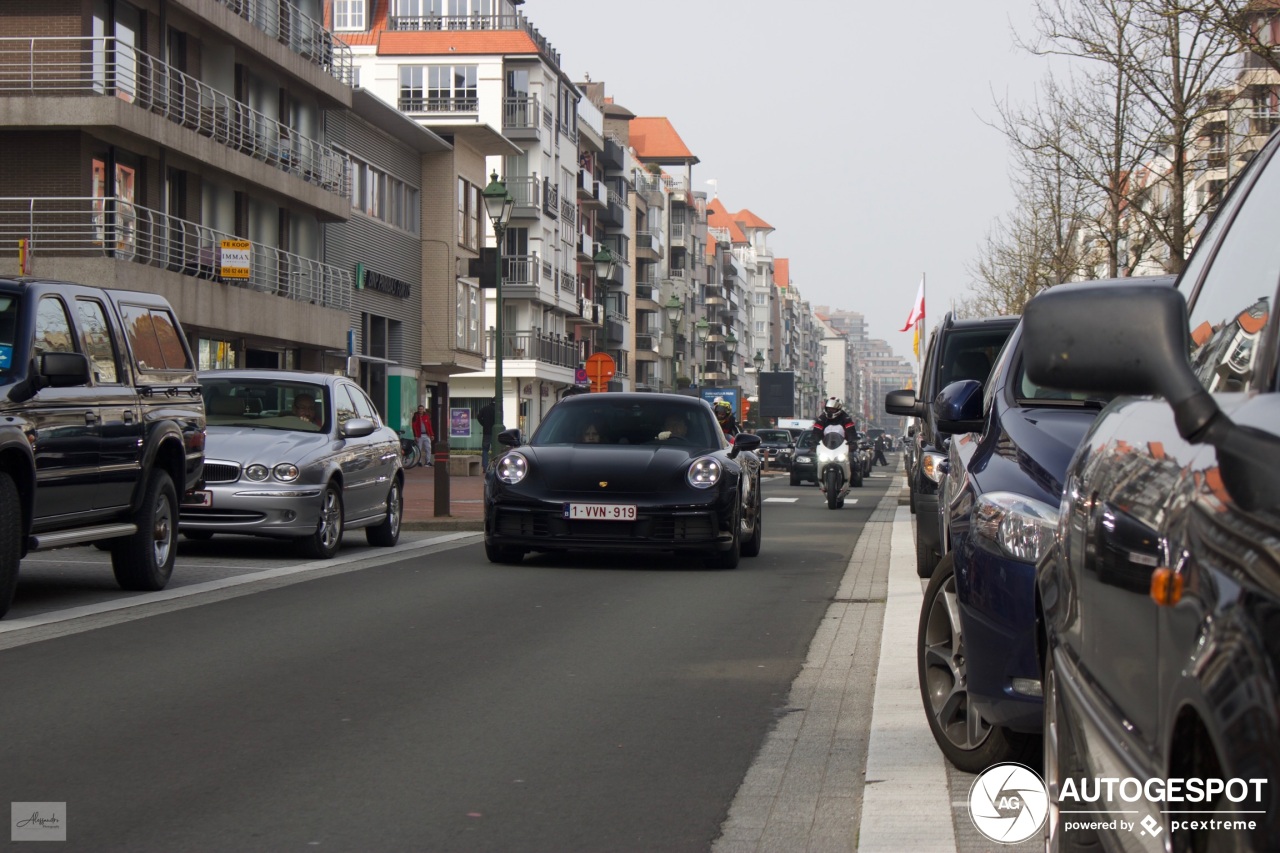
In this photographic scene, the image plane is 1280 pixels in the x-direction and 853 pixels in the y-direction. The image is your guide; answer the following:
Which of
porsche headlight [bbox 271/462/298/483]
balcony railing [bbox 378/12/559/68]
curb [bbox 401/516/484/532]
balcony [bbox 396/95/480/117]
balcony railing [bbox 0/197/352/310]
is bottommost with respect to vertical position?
curb [bbox 401/516/484/532]

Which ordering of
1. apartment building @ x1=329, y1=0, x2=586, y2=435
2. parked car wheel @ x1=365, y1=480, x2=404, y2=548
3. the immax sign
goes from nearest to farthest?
1. parked car wheel @ x1=365, y1=480, x2=404, y2=548
2. the immax sign
3. apartment building @ x1=329, y1=0, x2=586, y2=435

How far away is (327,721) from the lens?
21.6ft

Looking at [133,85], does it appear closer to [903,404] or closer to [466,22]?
[903,404]

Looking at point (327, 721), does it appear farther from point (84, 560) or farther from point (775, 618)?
point (84, 560)

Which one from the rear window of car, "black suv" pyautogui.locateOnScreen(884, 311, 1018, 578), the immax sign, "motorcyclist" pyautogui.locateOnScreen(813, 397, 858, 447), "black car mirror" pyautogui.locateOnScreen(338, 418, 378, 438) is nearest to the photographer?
"black suv" pyautogui.locateOnScreen(884, 311, 1018, 578)

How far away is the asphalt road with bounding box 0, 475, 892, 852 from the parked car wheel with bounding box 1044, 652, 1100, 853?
1407 mm

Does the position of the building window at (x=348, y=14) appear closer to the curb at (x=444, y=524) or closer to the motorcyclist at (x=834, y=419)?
the motorcyclist at (x=834, y=419)

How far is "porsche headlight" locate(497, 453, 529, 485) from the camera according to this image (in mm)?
13688

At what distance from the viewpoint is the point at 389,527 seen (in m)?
16.9

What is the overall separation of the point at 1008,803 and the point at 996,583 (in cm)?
65

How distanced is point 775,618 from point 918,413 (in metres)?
3.74

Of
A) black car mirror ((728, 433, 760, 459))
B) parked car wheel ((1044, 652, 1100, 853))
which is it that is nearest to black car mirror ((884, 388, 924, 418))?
black car mirror ((728, 433, 760, 459))

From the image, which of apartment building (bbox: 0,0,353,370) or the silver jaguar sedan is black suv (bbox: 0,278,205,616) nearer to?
the silver jaguar sedan

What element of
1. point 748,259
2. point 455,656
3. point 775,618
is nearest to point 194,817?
point 455,656
